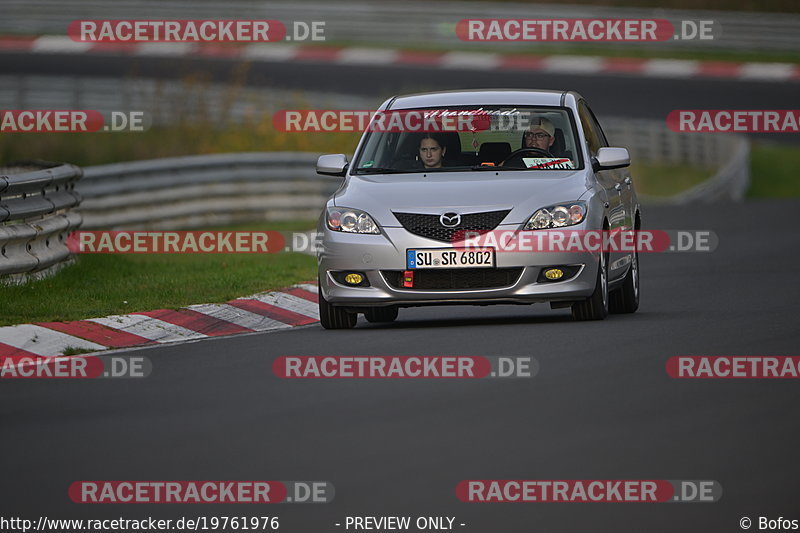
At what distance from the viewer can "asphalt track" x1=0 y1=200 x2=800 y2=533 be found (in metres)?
6.64

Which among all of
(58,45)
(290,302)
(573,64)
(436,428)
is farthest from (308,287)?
(58,45)

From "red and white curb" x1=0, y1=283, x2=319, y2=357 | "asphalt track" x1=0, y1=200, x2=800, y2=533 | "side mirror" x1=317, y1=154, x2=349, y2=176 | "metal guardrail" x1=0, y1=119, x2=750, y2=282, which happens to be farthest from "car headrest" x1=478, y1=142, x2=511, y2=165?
"metal guardrail" x1=0, y1=119, x2=750, y2=282

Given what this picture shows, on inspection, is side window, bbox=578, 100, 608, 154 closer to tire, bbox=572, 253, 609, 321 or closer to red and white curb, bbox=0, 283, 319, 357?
tire, bbox=572, 253, 609, 321

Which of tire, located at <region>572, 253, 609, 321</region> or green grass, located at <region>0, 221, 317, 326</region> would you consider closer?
tire, located at <region>572, 253, 609, 321</region>

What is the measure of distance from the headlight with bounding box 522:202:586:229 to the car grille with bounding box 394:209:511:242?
20 cm

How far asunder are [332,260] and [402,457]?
4937mm

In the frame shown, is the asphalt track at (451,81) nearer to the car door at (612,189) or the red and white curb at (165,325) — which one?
the red and white curb at (165,325)

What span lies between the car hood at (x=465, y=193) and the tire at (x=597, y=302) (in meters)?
0.53

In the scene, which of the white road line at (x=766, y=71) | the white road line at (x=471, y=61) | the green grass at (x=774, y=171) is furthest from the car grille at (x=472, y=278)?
the white road line at (x=471, y=61)

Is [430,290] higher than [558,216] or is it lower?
lower

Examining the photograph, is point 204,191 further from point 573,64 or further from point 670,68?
point 670,68

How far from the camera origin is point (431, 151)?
42.4ft

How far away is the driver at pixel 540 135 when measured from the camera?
12992 millimetres

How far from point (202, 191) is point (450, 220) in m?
12.6
